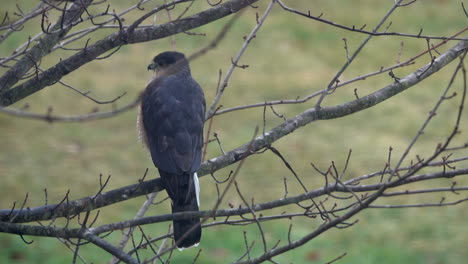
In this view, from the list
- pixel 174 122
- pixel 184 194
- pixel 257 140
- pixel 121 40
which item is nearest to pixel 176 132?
pixel 174 122

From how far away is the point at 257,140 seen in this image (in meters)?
4.74

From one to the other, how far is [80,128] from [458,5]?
30.2 feet

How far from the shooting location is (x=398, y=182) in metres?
3.44

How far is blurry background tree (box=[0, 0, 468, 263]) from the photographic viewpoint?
493 centimetres

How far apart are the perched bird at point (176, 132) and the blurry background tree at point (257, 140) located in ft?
0.60

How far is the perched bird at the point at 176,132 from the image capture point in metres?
5.08

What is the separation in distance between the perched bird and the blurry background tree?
0.18m

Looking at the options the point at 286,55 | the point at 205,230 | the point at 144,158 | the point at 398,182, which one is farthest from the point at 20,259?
the point at 286,55

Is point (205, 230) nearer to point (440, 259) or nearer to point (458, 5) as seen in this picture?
point (440, 259)

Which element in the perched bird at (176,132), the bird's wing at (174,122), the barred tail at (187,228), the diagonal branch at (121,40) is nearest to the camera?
the diagonal branch at (121,40)

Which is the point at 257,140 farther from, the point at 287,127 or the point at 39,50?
the point at 39,50

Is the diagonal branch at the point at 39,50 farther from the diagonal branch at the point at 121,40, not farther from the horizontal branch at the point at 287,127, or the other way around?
the horizontal branch at the point at 287,127

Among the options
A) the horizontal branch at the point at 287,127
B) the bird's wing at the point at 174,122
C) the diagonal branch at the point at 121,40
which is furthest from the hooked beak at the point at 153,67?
the diagonal branch at the point at 121,40

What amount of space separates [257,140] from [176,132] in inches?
38.7
